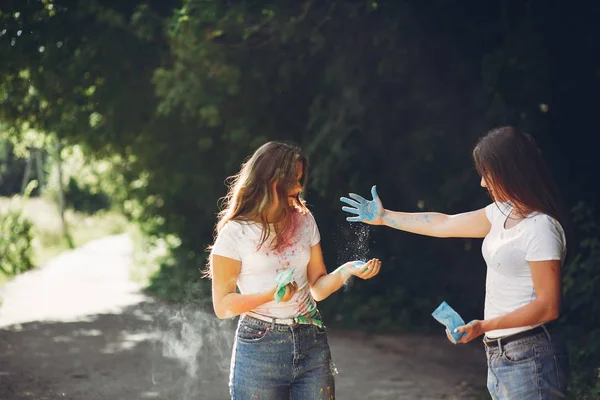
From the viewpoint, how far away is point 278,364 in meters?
3.29

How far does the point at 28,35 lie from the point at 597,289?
27.9ft

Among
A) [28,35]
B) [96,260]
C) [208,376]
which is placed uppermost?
[28,35]

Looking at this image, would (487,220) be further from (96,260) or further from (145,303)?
(96,260)

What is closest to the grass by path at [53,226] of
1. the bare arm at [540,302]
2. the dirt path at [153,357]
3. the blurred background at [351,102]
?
the dirt path at [153,357]

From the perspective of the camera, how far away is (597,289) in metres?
7.69

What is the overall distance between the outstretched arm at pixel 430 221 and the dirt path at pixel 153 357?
11.6 feet

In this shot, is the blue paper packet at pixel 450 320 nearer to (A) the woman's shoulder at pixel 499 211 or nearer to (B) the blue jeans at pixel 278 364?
(A) the woman's shoulder at pixel 499 211

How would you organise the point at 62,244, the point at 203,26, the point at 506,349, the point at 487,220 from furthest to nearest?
the point at 62,244
the point at 203,26
the point at 487,220
the point at 506,349

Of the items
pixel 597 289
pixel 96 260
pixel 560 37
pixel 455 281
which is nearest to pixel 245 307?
pixel 597 289

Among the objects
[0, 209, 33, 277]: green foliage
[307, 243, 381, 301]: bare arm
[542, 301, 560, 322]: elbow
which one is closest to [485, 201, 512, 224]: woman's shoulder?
[542, 301, 560, 322]: elbow

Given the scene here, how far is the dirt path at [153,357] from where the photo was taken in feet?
24.5

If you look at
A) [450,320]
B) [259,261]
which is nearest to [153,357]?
[259,261]

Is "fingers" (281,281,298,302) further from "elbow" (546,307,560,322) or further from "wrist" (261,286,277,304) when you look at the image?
"elbow" (546,307,560,322)

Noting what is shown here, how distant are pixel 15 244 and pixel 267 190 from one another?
51.1 ft
